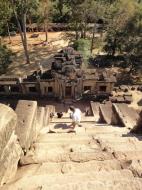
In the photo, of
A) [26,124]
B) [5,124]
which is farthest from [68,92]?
[5,124]

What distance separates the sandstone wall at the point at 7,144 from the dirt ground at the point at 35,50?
3048cm

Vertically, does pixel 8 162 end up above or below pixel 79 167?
above

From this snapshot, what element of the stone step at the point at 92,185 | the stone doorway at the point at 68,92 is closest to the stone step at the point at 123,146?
the stone step at the point at 92,185

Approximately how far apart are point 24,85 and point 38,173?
2334 cm

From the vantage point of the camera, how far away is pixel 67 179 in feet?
21.3

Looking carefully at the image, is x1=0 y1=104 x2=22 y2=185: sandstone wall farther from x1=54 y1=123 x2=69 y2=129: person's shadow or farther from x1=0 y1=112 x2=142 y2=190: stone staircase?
x1=54 y1=123 x2=69 y2=129: person's shadow

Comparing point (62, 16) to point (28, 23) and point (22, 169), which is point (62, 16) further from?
point (22, 169)

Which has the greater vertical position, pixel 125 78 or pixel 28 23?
pixel 28 23

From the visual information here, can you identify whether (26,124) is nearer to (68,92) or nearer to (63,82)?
(63,82)

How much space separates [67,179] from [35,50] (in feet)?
126

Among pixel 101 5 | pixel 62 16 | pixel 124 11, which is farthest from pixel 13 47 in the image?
pixel 124 11

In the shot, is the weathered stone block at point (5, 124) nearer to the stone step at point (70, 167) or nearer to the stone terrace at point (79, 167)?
the stone terrace at point (79, 167)

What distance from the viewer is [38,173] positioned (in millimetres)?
7180

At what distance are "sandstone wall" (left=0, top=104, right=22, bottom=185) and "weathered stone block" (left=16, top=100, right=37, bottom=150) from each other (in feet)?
5.72
